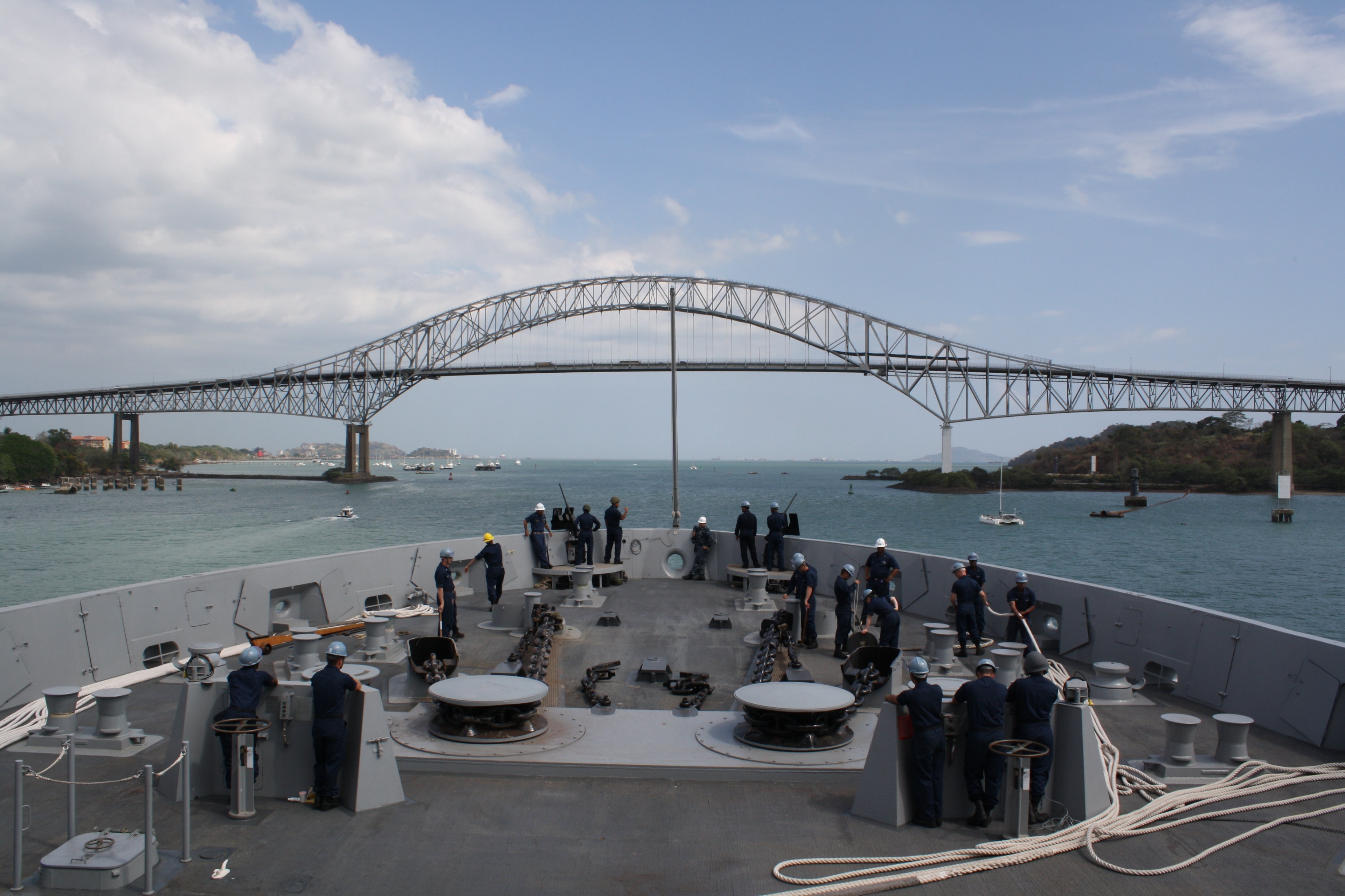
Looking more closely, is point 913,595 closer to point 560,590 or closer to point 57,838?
point 560,590

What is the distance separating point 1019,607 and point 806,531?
1972 inches

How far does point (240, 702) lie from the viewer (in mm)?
5562

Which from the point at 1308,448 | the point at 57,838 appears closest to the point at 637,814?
the point at 57,838

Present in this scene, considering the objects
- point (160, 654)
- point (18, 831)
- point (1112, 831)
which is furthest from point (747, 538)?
point (18, 831)

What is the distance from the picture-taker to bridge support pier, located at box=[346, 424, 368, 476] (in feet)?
383

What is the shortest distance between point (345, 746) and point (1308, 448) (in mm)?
153066

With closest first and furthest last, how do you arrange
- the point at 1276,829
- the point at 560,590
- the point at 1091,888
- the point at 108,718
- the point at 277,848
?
the point at 1091,888 < the point at 277,848 < the point at 1276,829 < the point at 108,718 < the point at 560,590

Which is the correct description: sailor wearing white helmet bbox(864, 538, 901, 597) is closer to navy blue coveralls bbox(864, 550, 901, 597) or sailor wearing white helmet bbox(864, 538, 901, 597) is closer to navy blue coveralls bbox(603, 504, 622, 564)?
navy blue coveralls bbox(864, 550, 901, 597)

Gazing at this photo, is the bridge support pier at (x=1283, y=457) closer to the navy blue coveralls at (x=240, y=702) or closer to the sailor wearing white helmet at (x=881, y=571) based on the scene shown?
the sailor wearing white helmet at (x=881, y=571)

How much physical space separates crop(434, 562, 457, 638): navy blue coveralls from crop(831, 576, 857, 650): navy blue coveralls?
4.69 metres

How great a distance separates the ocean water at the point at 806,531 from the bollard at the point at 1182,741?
76.8 feet

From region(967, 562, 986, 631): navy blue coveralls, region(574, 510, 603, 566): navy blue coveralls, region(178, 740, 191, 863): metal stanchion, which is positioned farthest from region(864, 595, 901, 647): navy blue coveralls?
region(178, 740, 191, 863): metal stanchion

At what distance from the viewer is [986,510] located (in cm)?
8806

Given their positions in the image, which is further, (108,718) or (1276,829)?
(108,718)
